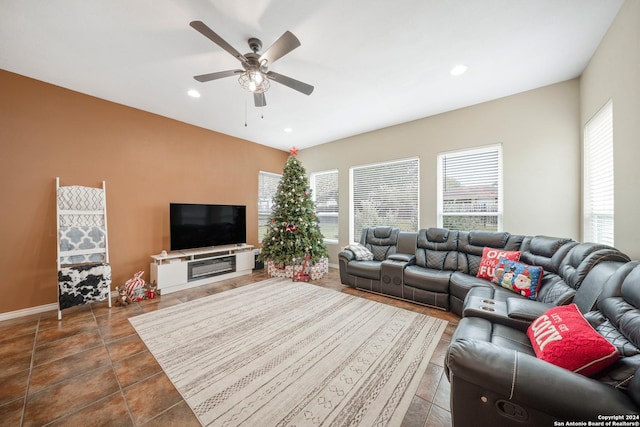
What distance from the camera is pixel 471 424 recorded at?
1.07 meters

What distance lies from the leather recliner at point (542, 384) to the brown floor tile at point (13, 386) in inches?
114

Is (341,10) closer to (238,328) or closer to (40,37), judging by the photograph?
(40,37)

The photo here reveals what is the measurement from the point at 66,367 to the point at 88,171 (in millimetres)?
2630

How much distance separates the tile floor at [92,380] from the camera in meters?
1.48

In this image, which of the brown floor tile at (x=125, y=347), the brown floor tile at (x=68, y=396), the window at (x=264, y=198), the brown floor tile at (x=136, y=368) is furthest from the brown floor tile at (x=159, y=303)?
the window at (x=264, y=198)

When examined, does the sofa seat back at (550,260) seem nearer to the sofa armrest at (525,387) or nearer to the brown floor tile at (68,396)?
the sofa armrest at (525,387)

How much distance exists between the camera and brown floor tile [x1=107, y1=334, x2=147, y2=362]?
6.93 ft

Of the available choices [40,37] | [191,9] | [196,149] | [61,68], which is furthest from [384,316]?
A: [61,68]

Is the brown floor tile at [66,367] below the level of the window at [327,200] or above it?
below

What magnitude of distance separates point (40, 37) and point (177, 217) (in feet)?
8.28

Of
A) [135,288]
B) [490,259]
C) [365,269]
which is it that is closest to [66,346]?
[135,288]

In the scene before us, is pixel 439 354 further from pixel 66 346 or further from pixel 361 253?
pixel 66 346

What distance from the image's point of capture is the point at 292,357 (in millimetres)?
2064

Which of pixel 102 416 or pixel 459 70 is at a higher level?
pixel 459 70
